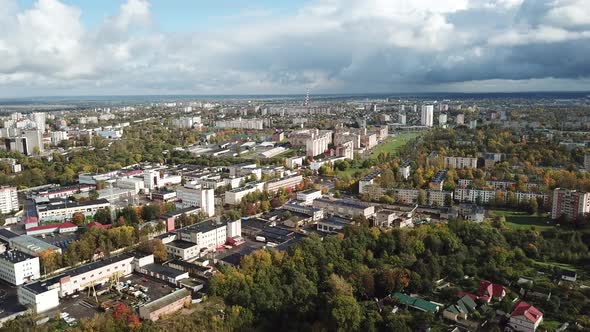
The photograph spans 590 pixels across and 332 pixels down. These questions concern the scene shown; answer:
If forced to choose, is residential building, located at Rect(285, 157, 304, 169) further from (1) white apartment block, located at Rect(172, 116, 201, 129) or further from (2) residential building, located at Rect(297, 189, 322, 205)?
(1) white apartment block, located at Rect(172, 116, 201, 129)

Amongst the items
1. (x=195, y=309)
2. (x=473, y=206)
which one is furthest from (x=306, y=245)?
(x=473, y=206)

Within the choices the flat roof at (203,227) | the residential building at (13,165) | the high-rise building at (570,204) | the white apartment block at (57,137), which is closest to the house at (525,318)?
the high-rise building at (570,204)

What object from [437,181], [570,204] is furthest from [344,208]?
[570,204]

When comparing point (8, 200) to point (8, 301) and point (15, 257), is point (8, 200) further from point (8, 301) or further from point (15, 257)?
point (8, 301)

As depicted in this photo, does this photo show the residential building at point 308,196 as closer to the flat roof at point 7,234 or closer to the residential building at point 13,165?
the flat roof at point 7,234

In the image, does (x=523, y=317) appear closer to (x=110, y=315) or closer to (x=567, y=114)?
(x=110, y=315)

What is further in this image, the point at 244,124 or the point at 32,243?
the point at 244,124

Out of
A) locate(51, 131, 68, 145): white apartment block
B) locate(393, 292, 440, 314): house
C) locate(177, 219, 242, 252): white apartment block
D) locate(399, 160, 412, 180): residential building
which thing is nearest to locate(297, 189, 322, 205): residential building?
locate(177, 219, 242, 252): white apartment block
